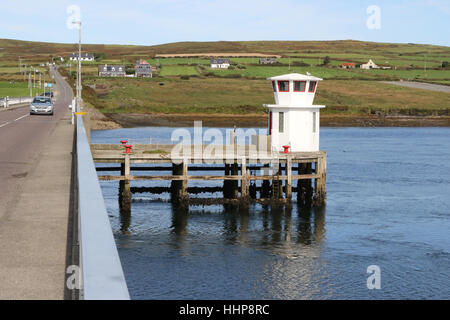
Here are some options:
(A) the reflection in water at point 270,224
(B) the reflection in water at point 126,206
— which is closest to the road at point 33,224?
(A) the reflection in water at point 270,224

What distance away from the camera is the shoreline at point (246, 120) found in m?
116

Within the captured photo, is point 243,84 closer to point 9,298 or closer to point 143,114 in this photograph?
point 143,114

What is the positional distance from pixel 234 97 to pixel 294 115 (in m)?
110

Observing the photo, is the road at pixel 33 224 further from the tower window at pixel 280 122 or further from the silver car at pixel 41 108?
the silver car at pixel 41 108

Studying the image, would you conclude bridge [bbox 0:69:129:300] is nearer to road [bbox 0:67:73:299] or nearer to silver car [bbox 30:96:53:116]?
road [bbox 0:67:73:299]

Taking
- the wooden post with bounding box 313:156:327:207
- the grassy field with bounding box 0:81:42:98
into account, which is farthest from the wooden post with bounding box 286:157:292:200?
the grassy field with bounding box 0:81:42:98

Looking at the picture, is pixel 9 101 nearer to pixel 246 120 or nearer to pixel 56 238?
pixel 246 120

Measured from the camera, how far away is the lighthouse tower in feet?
121

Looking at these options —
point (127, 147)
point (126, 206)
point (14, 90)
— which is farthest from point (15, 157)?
point (14, 90)

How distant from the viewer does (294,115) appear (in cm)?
3700

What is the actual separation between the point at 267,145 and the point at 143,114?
9017 cm

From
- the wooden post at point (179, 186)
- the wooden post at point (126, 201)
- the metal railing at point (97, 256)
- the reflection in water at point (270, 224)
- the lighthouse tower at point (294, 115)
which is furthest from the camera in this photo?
the lighthouse tower at point (294, 115)

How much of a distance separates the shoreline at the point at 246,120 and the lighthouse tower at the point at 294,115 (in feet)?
241
